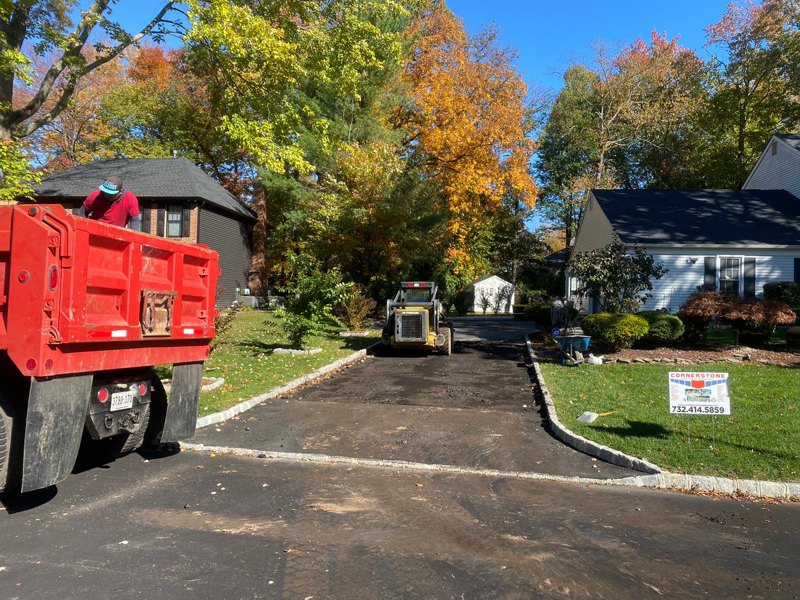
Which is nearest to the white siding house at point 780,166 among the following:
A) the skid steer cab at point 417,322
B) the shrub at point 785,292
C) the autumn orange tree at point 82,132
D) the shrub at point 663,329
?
the shrub at point 785,292

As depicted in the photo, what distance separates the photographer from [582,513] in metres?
4.98

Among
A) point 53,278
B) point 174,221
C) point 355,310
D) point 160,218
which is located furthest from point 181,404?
point 160,218

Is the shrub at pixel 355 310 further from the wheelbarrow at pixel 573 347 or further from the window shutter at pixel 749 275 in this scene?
the window shutter at pixel 749 275

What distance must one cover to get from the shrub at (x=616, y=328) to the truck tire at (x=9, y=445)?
1233 cm

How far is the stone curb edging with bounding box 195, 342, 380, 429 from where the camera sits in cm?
783

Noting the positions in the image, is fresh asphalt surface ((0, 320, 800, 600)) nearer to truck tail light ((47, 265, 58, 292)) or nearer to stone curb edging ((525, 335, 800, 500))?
stone curb edging ((525, 335, 800, 500))

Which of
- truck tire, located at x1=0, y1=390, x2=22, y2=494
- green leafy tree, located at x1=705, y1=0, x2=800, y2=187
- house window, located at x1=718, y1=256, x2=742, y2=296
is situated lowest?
truck tire, located at x1=0, y1=390, x2=22, y2=494

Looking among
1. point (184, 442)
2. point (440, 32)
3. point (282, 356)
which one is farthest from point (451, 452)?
point (440, 32)

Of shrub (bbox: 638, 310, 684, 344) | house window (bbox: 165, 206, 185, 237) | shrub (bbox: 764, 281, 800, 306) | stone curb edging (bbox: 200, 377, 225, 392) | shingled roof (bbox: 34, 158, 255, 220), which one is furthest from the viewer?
house window (bbox: 165, 206, 185, 237)

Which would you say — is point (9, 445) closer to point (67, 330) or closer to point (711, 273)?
point (67, 330)

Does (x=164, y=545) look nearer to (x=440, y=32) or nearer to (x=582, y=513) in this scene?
(x=582, y=513)

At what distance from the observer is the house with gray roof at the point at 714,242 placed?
20.3 m

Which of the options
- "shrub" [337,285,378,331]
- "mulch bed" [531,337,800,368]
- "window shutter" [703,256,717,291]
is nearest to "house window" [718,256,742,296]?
"window shutter" [703,256,717,291]

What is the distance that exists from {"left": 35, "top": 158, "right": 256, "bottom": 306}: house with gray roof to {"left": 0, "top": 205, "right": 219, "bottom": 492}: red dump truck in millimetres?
22492
